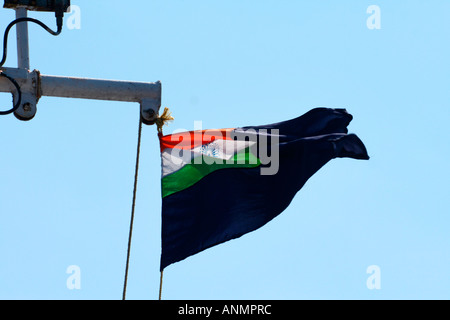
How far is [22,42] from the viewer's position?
10.9 meters

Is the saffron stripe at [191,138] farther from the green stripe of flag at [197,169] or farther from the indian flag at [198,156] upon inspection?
the green stripe of flag at [197,169]

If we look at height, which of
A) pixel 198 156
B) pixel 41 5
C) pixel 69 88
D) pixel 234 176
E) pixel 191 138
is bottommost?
pixel 234 176

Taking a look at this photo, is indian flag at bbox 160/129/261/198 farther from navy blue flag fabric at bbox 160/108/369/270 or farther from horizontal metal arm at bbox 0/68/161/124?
horizontal metal arm at bbox 0/68/161/124

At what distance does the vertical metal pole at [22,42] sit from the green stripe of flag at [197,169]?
11.4ft

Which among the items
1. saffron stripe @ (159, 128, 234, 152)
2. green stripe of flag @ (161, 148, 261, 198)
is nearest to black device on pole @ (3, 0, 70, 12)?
saffron stripe @ (159, 128, 234, 152)

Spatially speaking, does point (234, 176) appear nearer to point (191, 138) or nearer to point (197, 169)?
point (197, 169)

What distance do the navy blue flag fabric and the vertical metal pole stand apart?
340cm

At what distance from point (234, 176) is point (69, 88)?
383 cm

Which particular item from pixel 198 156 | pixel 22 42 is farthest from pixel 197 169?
pixel 22 42

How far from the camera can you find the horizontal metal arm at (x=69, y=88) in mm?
10789

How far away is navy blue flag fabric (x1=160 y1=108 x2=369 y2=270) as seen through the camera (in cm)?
1367

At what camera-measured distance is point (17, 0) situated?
10.7 m

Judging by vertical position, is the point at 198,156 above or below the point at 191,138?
below
